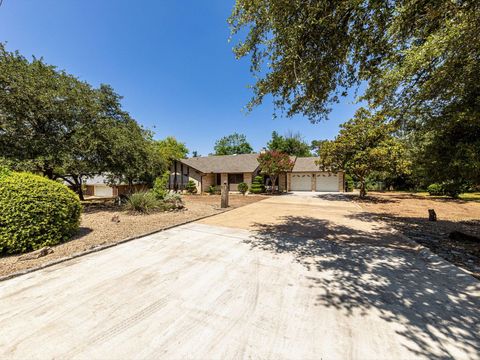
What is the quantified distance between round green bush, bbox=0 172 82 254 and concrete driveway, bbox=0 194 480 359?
4.63 ft

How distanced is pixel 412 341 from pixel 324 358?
1097 millimetres

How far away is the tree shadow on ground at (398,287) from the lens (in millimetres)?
2276

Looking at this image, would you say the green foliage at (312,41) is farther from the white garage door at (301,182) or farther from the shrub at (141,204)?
the white garage door at (301,182)

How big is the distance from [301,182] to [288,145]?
16.8 meters

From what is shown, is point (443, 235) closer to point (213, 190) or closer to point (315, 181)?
point (315, 181)

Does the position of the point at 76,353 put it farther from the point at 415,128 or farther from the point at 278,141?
the point at 278,141

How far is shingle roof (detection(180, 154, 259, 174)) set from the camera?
75.6 ft

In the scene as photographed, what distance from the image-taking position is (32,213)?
15.1 feet

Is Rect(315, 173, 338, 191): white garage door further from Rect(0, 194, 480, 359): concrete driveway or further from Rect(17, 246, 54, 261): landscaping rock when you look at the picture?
Rect(17, 246, 54, 261): landscaping rock

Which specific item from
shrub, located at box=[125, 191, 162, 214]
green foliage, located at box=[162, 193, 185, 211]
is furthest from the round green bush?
green foliage, located at box=[162, 193, 185, 211]

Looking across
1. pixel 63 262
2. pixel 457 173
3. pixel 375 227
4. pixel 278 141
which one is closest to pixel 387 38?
pixel 457 173

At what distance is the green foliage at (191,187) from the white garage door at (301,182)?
12603mm

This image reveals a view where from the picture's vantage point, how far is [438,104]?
5.40 metres

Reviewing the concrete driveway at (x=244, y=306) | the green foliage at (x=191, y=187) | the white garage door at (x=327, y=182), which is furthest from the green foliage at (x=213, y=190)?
the concrete driveway at (x=244, y=306)
